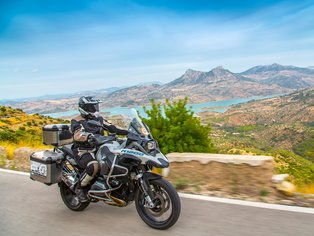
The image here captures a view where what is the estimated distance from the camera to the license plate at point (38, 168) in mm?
5082

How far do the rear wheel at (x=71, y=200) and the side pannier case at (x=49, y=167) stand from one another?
0.21m

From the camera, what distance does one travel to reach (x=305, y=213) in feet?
13.7

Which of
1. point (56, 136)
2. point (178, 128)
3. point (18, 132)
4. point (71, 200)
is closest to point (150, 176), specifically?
point (71, 200)

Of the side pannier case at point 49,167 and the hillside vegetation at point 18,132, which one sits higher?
the side pannier case at point 49,167

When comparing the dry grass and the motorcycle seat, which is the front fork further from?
the dry grass

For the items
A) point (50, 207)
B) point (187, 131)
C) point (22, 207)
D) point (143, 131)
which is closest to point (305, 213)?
point (143, 131)

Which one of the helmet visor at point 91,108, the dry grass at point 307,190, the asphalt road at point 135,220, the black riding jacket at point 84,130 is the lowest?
the asphalt road at point 135,220

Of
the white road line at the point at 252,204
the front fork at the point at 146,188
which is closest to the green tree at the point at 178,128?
the white road line at the point at 252,204

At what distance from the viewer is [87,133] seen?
4.37 metres

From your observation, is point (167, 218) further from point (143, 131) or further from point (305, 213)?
point (305, 213)

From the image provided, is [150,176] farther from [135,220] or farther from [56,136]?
[56,136]

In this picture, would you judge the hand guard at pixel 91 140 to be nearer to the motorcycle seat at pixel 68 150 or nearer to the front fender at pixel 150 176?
the motorcycle seat at pixel 68 150

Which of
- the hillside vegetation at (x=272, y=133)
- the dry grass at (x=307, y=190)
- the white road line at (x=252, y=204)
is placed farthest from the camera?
the hillside vegetation at (x=272, y=133)

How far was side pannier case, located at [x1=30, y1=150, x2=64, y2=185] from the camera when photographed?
198 inches
